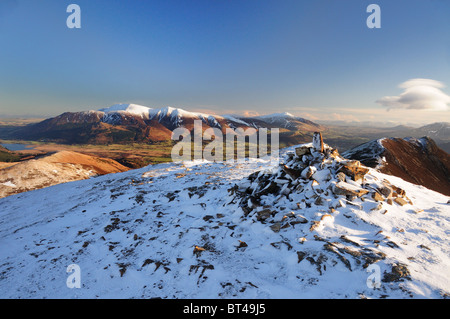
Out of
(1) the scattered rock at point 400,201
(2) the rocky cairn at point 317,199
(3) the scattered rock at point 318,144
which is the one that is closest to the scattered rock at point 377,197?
(2) the rocky cairn at point 317,199

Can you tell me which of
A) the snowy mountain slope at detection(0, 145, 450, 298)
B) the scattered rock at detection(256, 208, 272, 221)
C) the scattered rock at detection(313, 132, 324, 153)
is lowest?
the snowy mountain slope at detection(0, 145, 450, 298)

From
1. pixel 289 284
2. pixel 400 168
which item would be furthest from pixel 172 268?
pixel 400 168

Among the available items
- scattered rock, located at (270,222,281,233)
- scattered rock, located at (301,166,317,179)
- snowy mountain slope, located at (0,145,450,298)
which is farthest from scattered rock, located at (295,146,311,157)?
scattered rock, located at (270,222,281,233)

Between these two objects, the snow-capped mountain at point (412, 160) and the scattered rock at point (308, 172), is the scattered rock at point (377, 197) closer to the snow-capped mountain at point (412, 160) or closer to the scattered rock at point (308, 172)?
the scattered rock at point (308, 172)

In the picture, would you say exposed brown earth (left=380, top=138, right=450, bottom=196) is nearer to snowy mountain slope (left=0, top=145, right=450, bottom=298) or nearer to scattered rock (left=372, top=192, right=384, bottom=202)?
→ scattered rock (left=372, top=192, right=384, bottom=202)
